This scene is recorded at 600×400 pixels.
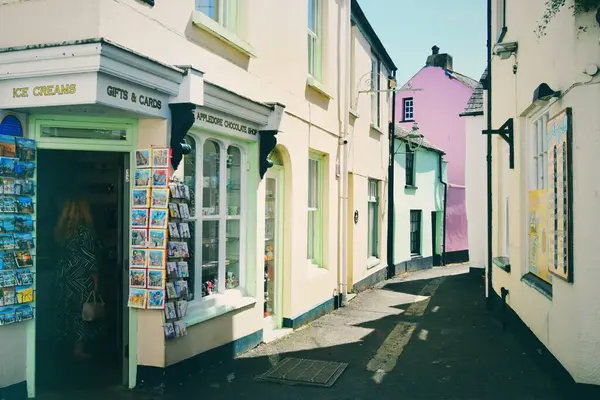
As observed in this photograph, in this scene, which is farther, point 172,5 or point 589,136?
point 172,5

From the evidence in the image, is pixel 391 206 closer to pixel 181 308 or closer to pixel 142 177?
pixel 181 308

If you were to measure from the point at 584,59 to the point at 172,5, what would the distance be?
4.10 meters

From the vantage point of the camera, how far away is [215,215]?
23.4ft

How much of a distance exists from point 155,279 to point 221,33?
2994mm

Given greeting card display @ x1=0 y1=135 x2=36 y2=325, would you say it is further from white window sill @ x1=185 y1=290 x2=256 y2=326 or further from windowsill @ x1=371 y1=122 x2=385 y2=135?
windowsill @ x1=371 y1=122 x2=385 y2=135

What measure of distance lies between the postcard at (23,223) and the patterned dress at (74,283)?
6.44 ft

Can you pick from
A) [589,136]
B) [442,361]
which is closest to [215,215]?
[442,361]

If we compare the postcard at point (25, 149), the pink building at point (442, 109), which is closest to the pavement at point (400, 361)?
the postcard at point (25, 149)

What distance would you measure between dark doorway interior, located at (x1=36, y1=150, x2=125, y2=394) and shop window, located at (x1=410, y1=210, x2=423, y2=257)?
1494 centimetres

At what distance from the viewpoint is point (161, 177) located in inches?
223

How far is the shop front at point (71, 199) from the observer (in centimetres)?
485

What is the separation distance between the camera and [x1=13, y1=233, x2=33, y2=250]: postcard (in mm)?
5168

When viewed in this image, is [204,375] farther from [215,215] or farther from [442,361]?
[442,361]

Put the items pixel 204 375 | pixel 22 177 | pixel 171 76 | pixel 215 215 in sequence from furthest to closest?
pixel 215 215 < pixel 204 375 < pixel 171 76 < pixel 22 177
